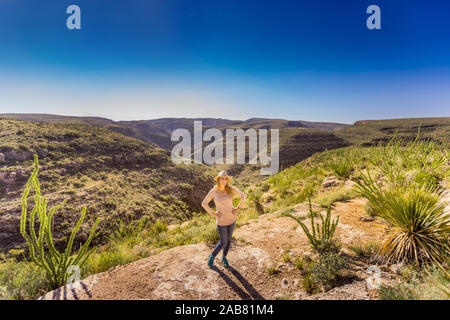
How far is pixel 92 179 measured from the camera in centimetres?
1683

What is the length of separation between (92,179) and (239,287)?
715 inches

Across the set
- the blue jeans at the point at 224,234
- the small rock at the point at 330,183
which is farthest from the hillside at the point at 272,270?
the small rock at the point at 330,183

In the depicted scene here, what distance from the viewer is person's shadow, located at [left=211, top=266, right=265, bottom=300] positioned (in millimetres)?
3061

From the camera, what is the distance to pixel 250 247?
15.1 feet

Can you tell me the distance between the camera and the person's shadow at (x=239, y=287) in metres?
3.06

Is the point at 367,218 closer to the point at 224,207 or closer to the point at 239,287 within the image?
the point at 239,287

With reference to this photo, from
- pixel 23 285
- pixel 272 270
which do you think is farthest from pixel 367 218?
pixel 23 285

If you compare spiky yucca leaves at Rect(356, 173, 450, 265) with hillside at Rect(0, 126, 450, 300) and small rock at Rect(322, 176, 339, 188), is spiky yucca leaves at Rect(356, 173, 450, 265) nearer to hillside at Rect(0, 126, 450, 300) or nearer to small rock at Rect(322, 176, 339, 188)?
hillside at Rect(0, 126, 450, 300)

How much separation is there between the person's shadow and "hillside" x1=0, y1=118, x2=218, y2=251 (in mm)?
7032

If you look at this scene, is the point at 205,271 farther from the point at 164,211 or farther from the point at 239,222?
the point at 164,211

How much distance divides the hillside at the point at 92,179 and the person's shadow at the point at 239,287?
703 centimetres

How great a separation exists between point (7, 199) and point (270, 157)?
37.7 metres

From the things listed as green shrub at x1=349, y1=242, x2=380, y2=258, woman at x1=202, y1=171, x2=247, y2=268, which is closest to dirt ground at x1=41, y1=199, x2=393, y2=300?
green shrub at x1=349, y1=242, x2=380, y2=258
